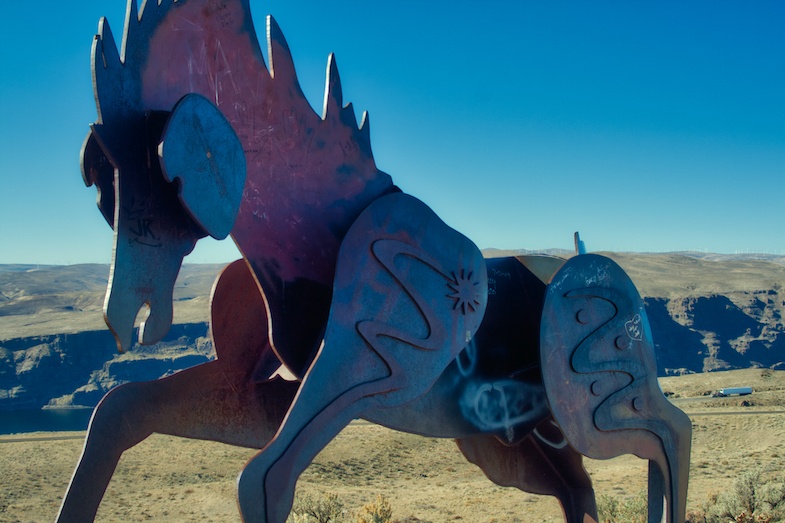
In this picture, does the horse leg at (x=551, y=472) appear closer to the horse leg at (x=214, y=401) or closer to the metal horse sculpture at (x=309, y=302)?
the metal horse sculpture at (x=309, y=302)

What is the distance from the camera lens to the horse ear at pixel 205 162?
371 centimetres

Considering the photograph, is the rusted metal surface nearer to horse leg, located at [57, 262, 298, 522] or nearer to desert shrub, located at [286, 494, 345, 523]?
horse leg, located at [57, 262, 298, 522]

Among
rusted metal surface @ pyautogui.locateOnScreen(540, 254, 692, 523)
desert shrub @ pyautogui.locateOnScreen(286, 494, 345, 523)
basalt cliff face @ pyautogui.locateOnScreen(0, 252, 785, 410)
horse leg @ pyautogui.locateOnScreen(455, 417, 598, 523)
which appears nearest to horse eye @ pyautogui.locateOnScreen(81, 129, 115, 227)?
rusted metal surface @ pyautogui.locateOnScreen(540, 254, 692, 523)

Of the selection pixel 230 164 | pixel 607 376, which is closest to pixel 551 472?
pixel 607 376

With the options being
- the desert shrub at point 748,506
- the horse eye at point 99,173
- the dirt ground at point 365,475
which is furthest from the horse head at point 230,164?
the dirt ground at point 365,475

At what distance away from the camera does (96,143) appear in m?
3.86

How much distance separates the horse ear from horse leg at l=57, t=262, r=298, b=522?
1.31 meters

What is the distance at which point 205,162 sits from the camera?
3.90 metres

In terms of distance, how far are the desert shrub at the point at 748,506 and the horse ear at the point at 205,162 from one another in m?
9.29

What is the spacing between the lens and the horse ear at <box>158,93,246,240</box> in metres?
3.71

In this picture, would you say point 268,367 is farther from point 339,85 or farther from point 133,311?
point 339,85

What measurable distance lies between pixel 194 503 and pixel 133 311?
42.2 ft

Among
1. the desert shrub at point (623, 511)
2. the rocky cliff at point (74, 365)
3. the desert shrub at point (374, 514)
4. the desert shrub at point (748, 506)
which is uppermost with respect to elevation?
the desert shrub at point (748, 506)

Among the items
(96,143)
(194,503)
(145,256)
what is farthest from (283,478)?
(194,503)
